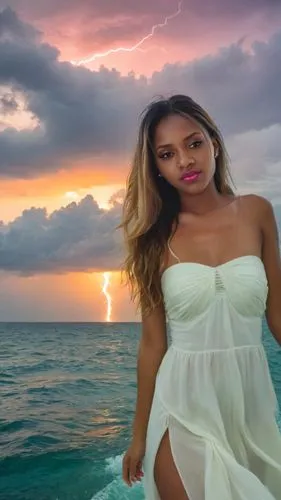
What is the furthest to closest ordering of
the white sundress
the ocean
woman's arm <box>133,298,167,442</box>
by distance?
the ocean, woman's arm <box>133,298,167,442</box>, the white sundress

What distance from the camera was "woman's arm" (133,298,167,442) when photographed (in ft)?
9.91

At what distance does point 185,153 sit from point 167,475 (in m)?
1.39

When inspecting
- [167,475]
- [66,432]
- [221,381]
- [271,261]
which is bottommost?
[66,432]

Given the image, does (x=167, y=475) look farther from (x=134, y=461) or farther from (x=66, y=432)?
(x=66, y=432)

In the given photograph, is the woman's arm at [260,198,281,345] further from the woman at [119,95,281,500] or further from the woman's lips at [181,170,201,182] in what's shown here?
the woman's lips at [181,170,201,182]

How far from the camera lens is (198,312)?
2.78 meters

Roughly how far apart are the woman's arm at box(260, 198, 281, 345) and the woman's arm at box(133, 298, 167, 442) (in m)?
0.50

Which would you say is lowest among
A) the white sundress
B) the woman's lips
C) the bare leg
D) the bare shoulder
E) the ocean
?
the ocean

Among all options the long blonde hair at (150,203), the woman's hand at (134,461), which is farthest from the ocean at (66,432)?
the long blonde hair at (150,203)

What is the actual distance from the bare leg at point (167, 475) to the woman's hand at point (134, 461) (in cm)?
18

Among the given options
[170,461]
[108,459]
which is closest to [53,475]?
[108,459]

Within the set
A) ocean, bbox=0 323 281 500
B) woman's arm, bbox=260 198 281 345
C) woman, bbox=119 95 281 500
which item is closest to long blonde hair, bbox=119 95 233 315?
woman, bbox=119 95 281 500

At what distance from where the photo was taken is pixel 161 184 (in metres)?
3.16

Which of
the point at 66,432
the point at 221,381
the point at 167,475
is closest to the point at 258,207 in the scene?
the point at 221,381
